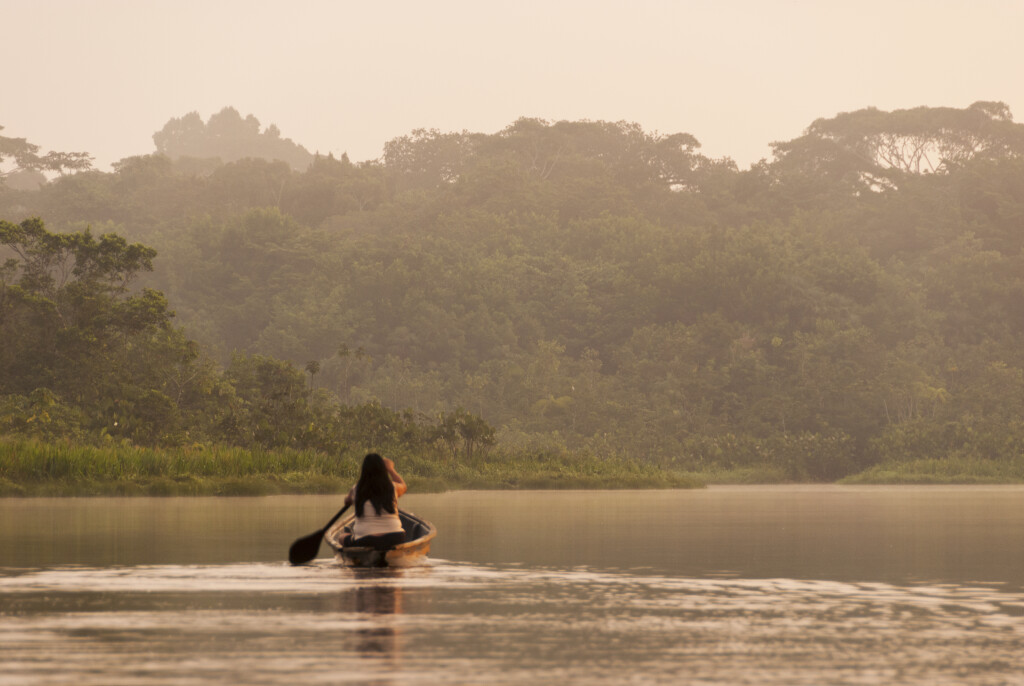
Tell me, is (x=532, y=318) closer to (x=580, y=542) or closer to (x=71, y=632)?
(x=580, y=542)

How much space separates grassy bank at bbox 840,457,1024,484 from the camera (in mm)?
52312

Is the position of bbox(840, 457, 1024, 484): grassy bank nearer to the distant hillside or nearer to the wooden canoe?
the wooden canoe

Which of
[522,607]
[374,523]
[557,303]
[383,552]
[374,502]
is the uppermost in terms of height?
[557,303]

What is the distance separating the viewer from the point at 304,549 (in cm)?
1388

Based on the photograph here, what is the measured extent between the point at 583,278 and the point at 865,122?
25.8 meters

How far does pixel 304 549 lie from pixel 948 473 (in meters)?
44.2

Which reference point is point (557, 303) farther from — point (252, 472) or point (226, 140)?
point (226, 140)

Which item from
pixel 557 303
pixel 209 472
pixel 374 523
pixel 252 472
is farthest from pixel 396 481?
pixel 557 303

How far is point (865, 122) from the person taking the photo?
274ft

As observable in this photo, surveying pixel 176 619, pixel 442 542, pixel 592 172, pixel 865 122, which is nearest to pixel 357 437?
pixel 442 542

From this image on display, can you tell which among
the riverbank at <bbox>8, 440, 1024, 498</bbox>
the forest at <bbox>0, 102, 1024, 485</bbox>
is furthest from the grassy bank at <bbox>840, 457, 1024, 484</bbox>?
the riverbank at <bbox>8, 440, 1024, 498</bbox>

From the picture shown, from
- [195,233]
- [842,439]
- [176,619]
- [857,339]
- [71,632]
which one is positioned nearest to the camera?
[71,632]

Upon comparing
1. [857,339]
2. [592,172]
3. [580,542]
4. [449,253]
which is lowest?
[580,542]

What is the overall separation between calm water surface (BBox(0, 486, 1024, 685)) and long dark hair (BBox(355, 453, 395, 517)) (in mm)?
810
